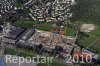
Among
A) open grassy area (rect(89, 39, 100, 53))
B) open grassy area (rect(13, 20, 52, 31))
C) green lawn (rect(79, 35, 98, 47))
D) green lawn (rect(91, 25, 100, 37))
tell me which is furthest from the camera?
open grassy area (rect(13, 20, 52, 31))

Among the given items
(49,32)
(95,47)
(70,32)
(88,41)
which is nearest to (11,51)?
(49,32)

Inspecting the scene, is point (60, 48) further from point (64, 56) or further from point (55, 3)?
point (55, 3)

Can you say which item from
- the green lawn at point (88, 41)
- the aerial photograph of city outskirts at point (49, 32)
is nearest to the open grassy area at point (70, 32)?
the aerial photograph of city outskirts at point (49, 32)

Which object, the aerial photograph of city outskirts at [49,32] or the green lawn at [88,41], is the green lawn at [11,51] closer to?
the aerial photograph of city outskirts at [49,32]

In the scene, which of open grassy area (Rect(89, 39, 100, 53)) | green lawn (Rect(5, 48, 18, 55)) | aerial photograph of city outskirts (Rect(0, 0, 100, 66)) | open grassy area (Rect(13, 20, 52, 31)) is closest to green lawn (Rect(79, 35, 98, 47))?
aerial photograph of city outskirts (Rect(0, 0, 100, 66))

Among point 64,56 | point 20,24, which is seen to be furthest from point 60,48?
point 20,24

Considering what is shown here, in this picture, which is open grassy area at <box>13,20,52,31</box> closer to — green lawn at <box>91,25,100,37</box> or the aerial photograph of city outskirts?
the aerial photograph of city outskirts

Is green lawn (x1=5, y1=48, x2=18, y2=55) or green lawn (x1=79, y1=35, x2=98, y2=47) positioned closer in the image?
green lawn (x1=5, y1=48, x2=18, y2=55)

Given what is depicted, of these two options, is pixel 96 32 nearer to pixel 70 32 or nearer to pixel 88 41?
pixel 88 41
